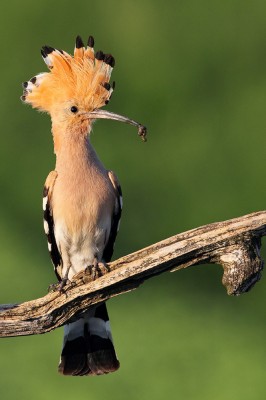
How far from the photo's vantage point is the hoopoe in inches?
108

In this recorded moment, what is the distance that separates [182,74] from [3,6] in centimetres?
92

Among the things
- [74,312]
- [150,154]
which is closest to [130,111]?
[150,154]

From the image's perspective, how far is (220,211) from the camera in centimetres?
529

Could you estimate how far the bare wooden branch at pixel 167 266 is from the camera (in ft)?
7.82

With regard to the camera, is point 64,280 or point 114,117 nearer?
point 64,280

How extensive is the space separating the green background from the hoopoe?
166 cm

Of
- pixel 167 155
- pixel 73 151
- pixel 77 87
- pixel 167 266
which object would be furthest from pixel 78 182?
pixel 167 155

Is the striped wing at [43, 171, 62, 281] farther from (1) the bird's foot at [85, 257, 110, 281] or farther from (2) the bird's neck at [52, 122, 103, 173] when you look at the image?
(1) the bird's foot at [85, 257, 110, 281]

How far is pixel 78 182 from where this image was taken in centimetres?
273

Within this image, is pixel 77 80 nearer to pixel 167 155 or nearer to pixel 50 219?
pixel 50 219

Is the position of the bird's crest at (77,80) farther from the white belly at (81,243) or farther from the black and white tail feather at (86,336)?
the white belly at (81,243)

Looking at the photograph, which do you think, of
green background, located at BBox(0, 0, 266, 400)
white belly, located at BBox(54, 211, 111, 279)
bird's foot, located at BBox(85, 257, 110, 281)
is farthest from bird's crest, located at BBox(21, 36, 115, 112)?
green background, located at BBox(0, 0, 266, 400)

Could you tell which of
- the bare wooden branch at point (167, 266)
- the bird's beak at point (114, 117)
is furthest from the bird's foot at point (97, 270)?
the bird's beak at point (114, 117)

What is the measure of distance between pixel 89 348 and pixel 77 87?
0.64m
